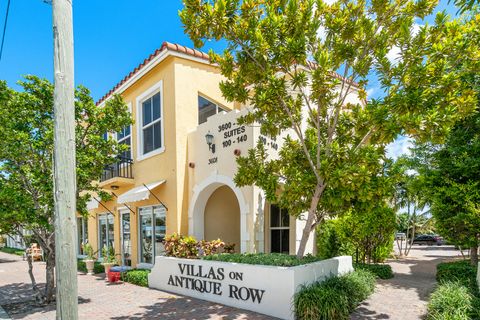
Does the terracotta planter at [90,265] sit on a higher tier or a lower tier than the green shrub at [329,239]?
lower

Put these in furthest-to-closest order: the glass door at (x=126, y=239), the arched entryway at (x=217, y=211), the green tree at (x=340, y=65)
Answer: the glass door at (x=126, y=239), the arched entryway at (x=217, y=211), the green tree at (x=340, y=65)

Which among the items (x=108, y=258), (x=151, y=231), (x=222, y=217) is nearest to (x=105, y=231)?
(x=108, y=258)

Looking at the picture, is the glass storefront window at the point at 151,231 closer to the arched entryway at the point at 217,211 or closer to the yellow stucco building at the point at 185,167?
the yellow stucco building at the point at 185,167

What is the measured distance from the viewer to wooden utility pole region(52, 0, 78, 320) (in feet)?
13.0

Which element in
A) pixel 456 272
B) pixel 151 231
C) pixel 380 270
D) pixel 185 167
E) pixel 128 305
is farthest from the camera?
pixel 151 231

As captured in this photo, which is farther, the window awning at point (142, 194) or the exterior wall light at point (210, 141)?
the window awning at point (142, 194)

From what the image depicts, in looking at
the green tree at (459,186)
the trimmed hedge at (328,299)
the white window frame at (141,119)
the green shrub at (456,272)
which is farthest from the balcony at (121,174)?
the green shrub at (456,272)

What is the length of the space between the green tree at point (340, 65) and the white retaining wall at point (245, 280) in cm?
117

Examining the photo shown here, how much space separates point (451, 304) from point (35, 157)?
34.6ft

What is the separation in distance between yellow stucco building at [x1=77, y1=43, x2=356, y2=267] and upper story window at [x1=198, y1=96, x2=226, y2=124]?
2 centimetres

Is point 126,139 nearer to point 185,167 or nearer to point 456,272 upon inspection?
point 185,167

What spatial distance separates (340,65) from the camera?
7547 mm

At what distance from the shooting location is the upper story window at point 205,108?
1337 cm

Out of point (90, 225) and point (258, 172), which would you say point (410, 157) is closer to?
point (258, 172)
